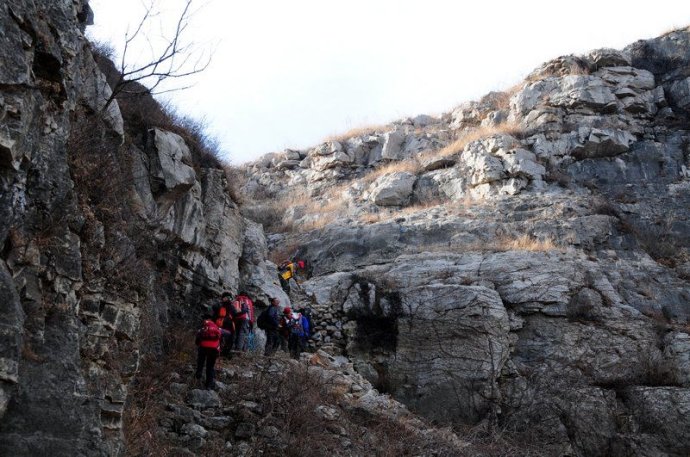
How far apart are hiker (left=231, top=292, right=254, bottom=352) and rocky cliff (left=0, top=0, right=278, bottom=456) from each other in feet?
5.25

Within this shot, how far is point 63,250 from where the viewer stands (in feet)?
21.1

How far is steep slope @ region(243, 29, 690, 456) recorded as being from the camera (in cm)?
1270

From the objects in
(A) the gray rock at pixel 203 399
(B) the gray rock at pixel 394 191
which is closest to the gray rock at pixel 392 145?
(B) the gray rock at pixel 394 191

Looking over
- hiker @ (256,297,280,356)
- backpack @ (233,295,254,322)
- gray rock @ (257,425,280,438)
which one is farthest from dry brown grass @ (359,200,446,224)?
gray rock @ (257,425,280,438)

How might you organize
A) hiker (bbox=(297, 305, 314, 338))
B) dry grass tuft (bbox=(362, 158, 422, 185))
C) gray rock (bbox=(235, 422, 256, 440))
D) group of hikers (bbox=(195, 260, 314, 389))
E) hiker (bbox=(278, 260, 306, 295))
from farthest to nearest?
dry grass tuft (bbox=(362, 158, 422, 185))
hiker (bbox=(278, 260, 306, 295))
hiker (bbox=(297, 305, 314, 338))
group of hikers (bbox=(195, 260, 314, 389))
gray rock (bbox=(235, 422, 256, 440))

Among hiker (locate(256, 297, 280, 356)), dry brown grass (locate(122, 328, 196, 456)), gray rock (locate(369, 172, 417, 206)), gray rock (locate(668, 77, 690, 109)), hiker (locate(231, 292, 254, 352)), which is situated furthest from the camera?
gray rock (locate(668, 77, 690, 109))

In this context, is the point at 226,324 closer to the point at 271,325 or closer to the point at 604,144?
the point at 271,325

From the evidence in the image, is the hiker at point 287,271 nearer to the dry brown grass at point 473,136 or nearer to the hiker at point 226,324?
the hiker at point 226,324

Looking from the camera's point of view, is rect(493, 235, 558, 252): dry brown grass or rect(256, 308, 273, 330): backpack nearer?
rect(256, 308, 273, 330): backpack

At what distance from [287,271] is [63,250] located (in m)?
10.7

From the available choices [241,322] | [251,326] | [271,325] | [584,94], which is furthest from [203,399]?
[584,94]

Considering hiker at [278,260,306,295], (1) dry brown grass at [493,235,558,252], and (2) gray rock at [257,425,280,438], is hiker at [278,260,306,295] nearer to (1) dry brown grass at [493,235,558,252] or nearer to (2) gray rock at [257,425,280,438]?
(1) dry brown grass at [493,235,558,252]

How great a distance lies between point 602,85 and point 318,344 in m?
17.0

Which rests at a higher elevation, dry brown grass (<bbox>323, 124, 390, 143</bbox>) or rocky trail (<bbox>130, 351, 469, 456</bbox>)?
dry brown grass (<bbox>323, 124, 390, 143</bbox>)
